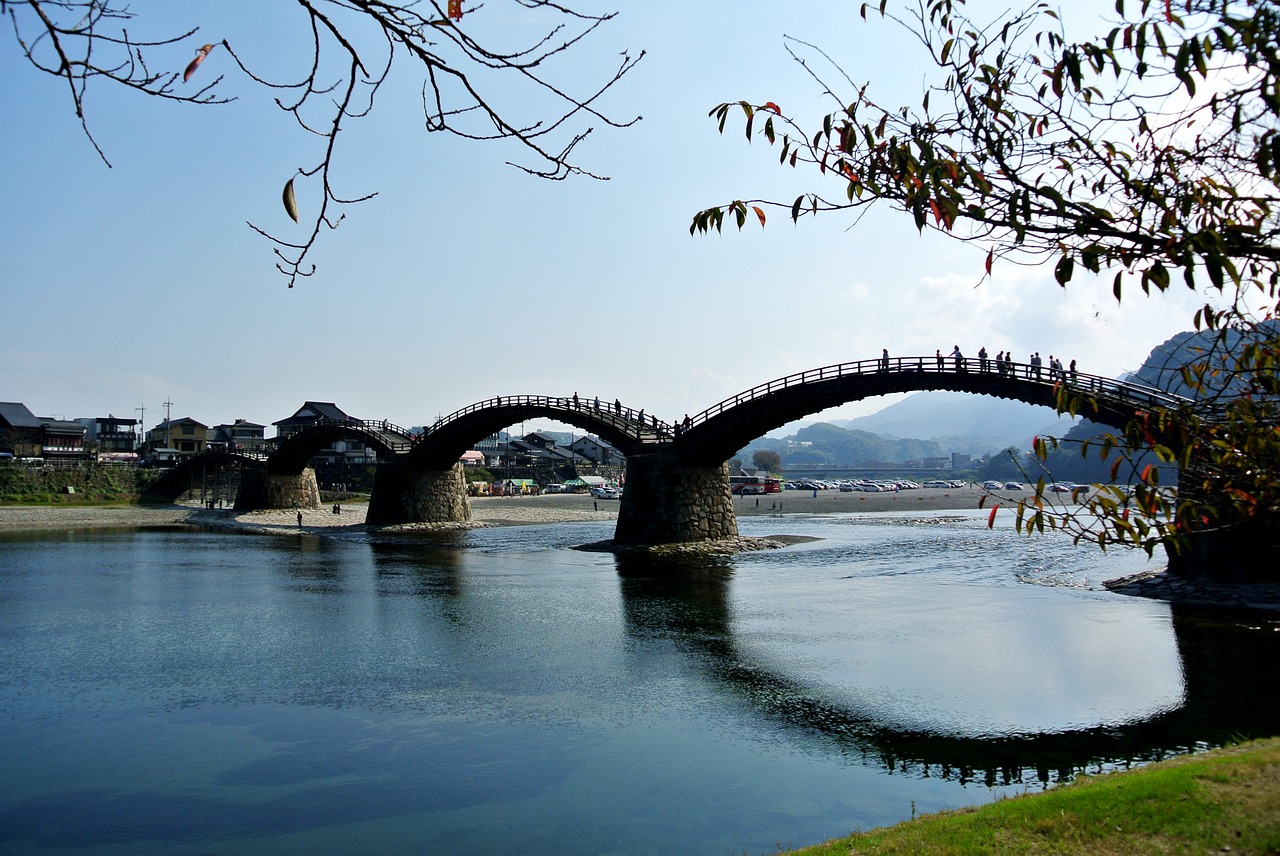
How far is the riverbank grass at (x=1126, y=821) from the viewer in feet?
24.3

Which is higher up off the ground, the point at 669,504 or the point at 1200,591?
→ the point at 669,504

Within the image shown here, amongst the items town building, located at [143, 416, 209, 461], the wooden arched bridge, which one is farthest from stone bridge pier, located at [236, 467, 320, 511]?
town building, located at [143, 416, 209, 461]

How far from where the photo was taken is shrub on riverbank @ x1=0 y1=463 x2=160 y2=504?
72.8 m

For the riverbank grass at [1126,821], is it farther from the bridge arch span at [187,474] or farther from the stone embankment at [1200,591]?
the bridge arch span at [187,474]

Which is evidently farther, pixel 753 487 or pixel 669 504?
pixel 753 487

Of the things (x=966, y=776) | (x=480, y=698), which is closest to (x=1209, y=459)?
(x=966, y=776)

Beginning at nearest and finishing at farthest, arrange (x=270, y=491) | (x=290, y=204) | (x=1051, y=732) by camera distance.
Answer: (x=290, y=204), (x=1051, y=732), (x=270, y=491)

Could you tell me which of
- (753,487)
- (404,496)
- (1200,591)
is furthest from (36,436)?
(1200,591)

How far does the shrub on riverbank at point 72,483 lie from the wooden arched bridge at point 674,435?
85.0 feet

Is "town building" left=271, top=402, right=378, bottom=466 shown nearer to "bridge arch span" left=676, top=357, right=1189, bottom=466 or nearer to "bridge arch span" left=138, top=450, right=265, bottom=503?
"bridge arch span" left=138, top=450, right=265, bottom=503

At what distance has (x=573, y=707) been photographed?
16.1m

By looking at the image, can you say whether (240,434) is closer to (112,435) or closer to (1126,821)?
(112,435)

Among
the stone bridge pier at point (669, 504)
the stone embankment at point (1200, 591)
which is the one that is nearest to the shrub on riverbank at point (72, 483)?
the stone bridge pier at point (669, 504)

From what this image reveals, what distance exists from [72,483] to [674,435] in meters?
61.9
